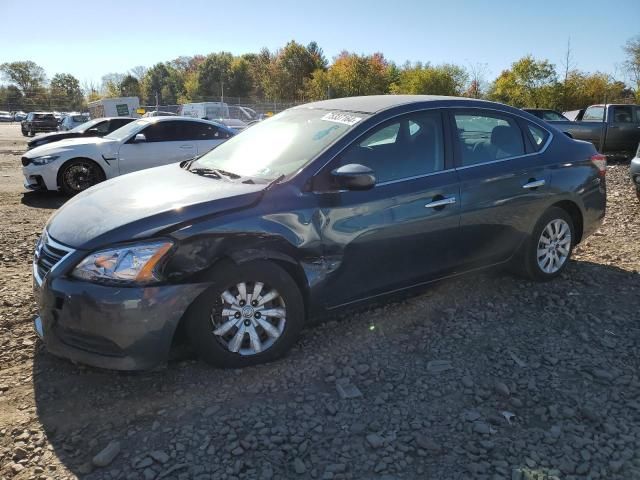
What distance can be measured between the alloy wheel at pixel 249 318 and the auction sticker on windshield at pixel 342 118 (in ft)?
4.49

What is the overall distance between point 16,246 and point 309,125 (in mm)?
3953

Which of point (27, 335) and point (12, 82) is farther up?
point (12, 82)

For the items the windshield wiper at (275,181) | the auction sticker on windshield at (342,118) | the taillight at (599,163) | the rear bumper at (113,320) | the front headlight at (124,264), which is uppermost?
the auction sticker on windshield at (342,118)

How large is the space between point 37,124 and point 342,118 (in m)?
36.8

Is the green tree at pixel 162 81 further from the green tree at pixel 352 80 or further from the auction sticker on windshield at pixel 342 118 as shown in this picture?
the auction sticker on windshield at pixel 342 118

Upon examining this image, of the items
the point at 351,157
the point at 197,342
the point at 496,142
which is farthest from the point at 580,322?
the point at 197,342

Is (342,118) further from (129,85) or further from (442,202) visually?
(129,85)

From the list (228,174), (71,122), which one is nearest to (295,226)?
(228,174)

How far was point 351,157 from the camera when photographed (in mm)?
3613

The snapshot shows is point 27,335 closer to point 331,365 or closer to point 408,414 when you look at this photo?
point 331,365

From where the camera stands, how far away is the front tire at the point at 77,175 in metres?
9.32

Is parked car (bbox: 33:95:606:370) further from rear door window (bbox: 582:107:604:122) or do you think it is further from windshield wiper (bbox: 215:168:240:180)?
rear door window (bbox: 582:107:604:122)

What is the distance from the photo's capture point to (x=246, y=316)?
3229 mm

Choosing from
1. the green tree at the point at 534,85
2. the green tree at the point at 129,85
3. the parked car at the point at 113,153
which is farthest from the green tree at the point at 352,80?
the green tree at the point at 129,85
